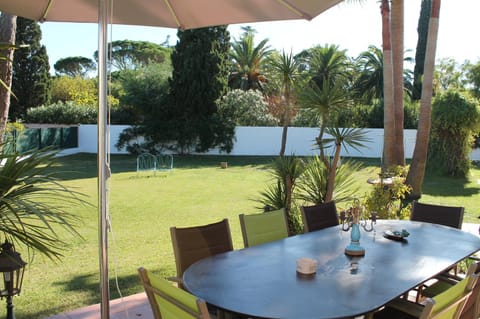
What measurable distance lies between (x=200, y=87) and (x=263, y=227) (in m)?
16.3

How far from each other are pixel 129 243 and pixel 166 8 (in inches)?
143

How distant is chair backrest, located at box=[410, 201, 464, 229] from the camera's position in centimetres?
396

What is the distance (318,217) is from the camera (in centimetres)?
392

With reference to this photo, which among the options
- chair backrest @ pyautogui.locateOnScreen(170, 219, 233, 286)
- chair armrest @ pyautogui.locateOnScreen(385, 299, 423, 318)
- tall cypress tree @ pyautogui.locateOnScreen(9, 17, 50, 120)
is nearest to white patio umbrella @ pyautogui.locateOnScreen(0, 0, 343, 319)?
chair backrest @ pyautogui.locateOnScreen(170, 219, 233, 286)

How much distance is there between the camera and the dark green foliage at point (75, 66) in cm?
3988

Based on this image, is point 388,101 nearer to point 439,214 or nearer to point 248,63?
point 439,214

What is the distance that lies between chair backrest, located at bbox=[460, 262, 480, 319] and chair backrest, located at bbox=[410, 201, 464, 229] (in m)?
1.69

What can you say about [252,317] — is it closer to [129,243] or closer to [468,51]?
[129,243]

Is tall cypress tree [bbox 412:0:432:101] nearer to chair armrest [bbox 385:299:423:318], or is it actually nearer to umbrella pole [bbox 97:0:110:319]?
chair armrest [bbox 385:299:423:318]

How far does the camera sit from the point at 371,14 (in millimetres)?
8820

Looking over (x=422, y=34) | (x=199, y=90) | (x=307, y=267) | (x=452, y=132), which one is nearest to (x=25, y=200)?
(x=307, y=267)

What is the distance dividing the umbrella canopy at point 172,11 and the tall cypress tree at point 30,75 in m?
20.1

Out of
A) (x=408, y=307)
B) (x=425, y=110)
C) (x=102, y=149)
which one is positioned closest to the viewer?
(x=102, y=149)

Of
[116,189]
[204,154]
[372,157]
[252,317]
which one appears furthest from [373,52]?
[252,317]
